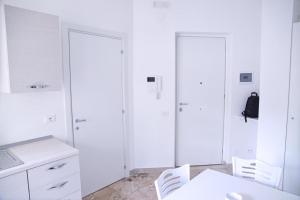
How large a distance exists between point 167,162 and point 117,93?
4.61 feet

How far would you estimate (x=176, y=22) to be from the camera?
331cm

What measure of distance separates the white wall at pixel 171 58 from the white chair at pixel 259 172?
155 centimetres

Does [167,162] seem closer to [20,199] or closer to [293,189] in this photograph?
[293,189]

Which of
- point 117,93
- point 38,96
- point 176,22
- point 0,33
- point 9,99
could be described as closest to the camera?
point 0,33

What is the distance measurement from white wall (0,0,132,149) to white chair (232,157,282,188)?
1.88 m

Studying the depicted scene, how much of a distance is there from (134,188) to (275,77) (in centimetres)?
233

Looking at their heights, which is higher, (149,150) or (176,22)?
(176,22)

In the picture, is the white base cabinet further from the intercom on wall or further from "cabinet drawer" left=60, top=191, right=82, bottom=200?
the intercom on wall

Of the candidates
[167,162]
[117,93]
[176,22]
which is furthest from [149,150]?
[176,22]

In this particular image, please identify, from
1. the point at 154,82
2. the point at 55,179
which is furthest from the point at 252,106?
the point at 55,179

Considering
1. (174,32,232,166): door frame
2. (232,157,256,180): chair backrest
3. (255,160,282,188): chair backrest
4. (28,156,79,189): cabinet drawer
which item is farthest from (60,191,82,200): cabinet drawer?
(174,32,232,166): door frame

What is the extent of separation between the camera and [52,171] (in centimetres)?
181

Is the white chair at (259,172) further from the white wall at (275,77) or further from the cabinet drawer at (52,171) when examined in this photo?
the cabinet drawer at (52,171)

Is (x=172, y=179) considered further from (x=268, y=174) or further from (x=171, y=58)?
(x=171, y=58)
